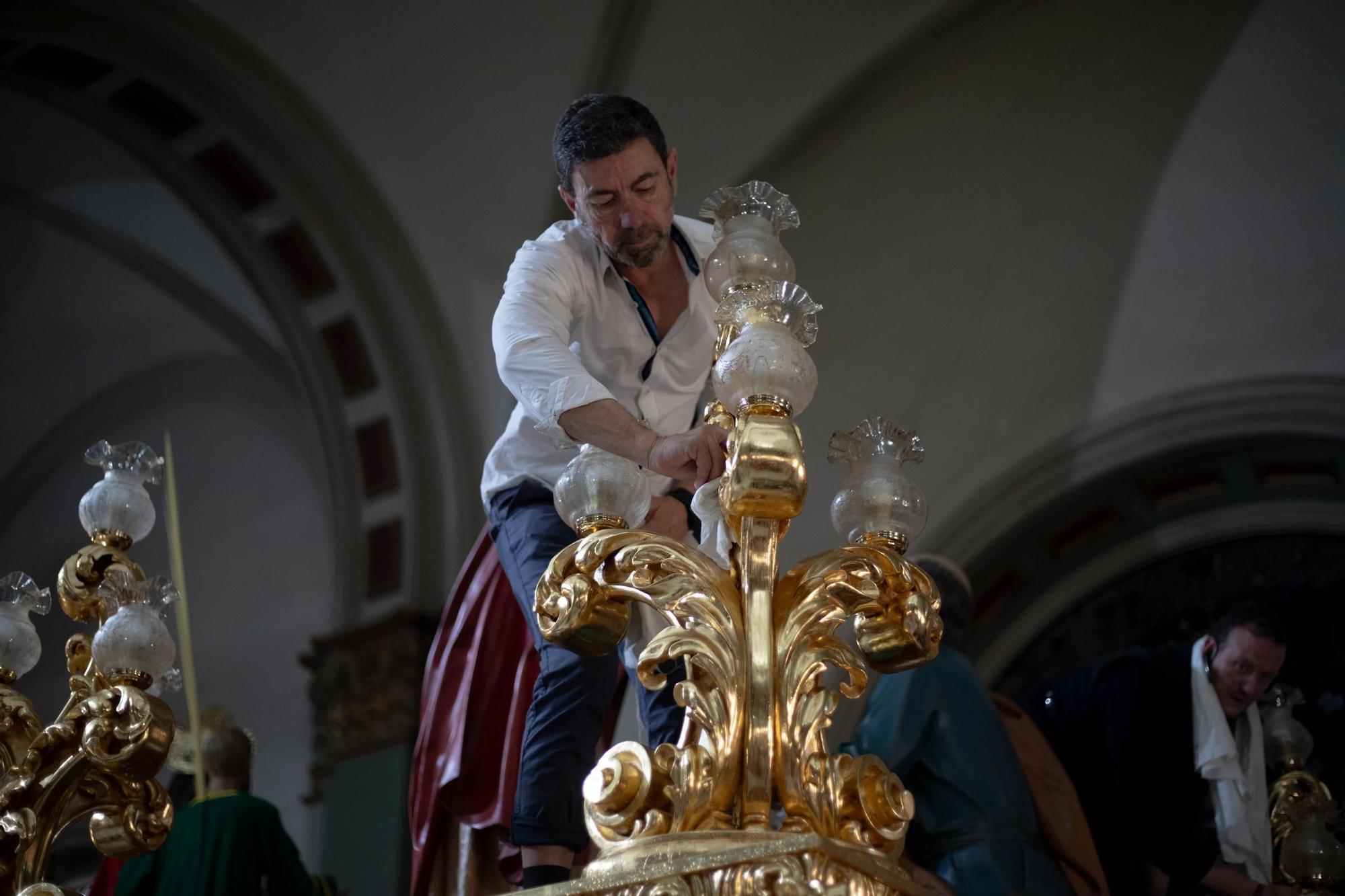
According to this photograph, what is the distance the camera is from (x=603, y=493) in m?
2.17

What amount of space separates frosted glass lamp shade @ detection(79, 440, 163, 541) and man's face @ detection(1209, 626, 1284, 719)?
2.88m

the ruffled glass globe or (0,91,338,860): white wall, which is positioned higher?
(0,91,338,860): white wall

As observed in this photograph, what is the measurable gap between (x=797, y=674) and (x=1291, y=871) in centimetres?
263

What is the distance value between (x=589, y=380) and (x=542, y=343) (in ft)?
0.57

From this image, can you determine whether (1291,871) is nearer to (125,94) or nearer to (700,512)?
(700,512)

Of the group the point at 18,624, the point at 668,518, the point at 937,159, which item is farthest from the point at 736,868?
the point at 937,159

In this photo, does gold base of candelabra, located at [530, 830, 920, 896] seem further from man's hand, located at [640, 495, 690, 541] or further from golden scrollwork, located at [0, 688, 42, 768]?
golden scrollwork, located at [0, 688, 42, 768]

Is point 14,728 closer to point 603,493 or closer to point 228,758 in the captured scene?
point 603,493

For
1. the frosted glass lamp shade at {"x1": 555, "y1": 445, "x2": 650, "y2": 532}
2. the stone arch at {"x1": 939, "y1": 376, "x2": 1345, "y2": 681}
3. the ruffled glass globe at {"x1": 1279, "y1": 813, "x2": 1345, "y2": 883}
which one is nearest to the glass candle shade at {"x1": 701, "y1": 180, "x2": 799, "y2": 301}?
the frosted glass lamp shade at {"x1": 555, "y1": 445, "x2": 650, "y2": 532}

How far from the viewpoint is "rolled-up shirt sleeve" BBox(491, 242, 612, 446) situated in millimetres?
2592

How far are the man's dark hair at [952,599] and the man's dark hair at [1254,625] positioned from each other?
27.3 inches

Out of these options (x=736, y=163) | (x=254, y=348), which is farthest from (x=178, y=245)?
(x=736, y=163)

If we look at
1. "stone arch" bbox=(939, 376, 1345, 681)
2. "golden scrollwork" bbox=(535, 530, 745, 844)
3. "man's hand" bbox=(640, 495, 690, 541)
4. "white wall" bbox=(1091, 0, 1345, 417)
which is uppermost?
"white wall" bbox=(1091, 0, 1345, 417)

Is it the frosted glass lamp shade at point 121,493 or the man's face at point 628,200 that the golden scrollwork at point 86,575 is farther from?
the man's face at point 628,200
